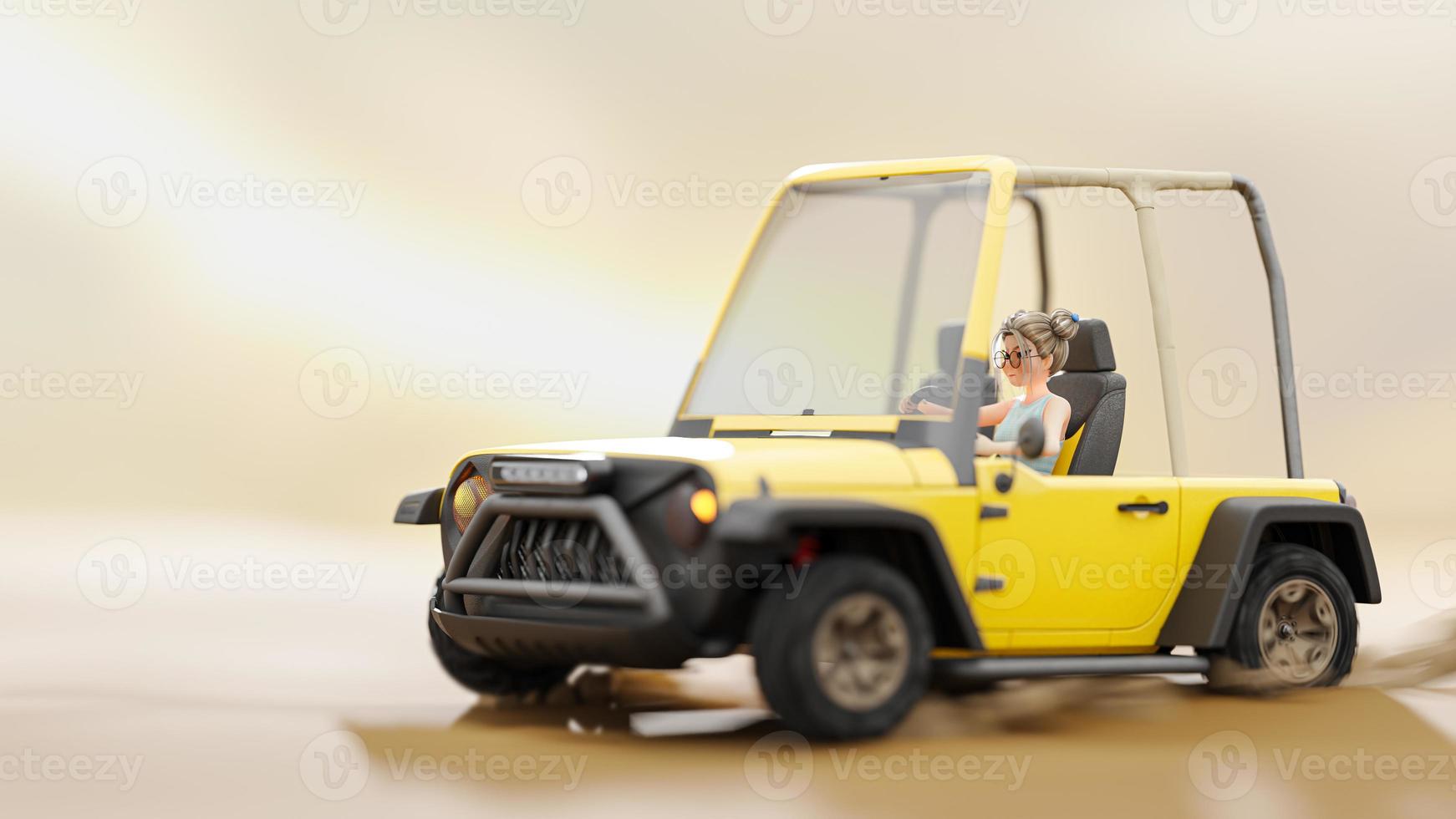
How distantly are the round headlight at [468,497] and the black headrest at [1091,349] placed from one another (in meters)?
2.82

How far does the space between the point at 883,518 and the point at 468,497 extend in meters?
1.90

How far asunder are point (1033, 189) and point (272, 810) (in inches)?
182

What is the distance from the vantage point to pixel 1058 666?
7.98 meters

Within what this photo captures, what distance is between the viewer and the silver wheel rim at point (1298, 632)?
898 cm

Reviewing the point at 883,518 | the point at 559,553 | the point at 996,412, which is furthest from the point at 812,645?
the point at 996,412

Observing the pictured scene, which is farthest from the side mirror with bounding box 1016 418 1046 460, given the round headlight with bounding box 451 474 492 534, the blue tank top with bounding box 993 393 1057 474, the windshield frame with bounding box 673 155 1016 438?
the round headlight with bounding box 451 474 492 534

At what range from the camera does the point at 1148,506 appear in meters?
8.50

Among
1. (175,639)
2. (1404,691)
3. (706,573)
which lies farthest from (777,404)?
(175,639)

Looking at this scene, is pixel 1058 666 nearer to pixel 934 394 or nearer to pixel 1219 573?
pixel 1219 573

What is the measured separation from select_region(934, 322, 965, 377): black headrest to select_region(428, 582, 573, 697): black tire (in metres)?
2.04

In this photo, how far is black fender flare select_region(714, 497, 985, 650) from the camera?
280 inches

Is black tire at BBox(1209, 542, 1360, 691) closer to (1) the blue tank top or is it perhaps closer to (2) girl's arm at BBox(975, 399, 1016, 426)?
(1) the blue tank top

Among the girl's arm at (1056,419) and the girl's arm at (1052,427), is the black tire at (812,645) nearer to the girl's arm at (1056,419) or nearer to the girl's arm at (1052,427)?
the girl's arm at (1052,427)

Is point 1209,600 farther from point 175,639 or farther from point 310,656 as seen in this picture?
point 175,639
